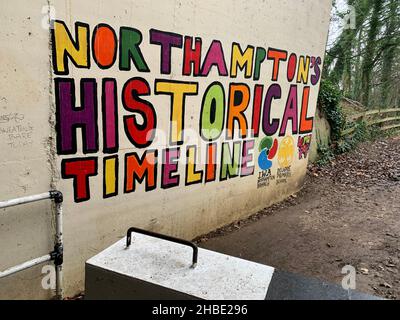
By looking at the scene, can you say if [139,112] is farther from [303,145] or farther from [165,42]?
[303,145]

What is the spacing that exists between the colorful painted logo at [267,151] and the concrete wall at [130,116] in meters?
0.04

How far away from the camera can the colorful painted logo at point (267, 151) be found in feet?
20.9

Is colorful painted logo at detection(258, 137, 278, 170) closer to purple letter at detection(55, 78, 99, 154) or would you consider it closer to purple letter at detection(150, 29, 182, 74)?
purple letter at detection(150, 29, 182, 74)

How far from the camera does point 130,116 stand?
4.02 m

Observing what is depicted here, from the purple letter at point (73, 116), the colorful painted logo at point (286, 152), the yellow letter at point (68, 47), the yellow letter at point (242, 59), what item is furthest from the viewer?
the colorful painted logo at point (286, 152)

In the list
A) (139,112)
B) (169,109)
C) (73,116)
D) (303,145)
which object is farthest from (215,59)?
(303,145)

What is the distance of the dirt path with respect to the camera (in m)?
4.68

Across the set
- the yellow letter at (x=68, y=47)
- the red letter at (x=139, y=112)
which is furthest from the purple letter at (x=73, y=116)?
the red letter at (x=139, y=112)

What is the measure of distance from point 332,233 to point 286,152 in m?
1.88

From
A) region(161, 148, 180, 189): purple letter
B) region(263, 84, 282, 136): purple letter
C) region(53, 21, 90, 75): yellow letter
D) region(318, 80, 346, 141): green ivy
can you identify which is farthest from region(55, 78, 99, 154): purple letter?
region(318, 80, 346, 141): green ivy

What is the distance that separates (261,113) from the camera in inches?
240

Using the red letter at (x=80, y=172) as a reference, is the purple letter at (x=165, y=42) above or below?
above

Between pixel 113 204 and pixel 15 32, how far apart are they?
6.42 ft

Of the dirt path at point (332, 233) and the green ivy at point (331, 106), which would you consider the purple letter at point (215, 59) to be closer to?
the dirt path at point (332, 233)
